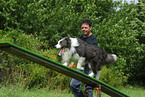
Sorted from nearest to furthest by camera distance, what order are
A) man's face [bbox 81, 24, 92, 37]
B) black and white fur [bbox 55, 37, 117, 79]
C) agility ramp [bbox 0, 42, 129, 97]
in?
agility ramp [bbox 0, 42, 129, 97], black and white fur [bbox 55, 37, 117, 79], man's face [bbox 81, 24, 92, 37]

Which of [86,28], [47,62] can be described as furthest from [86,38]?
[47,62]

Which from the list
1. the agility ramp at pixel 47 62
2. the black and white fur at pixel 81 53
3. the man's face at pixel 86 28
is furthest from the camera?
the man's face at pixel 86 28

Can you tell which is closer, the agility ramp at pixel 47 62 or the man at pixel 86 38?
the agility ramp at pixel 47 62

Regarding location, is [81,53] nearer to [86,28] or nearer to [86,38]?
[86,28]

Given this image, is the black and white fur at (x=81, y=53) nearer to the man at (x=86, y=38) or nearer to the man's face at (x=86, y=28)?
the man at (x=86, y=38)

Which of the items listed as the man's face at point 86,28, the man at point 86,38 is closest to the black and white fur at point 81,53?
the man at point 86,38

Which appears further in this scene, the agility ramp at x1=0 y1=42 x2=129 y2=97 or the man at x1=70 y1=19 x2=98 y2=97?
the man at x1=70 y1=19 x2=98 y2=97

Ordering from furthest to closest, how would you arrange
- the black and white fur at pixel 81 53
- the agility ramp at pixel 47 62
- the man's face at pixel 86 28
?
the man's face at pixel 86 28 < the black and white fur at pixel 81 53 < the agility ramp at pixel 47 62

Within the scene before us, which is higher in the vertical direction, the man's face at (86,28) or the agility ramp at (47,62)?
the man's face at (86,28)

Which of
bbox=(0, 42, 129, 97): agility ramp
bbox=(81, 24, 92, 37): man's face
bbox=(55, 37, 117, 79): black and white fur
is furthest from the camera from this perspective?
bbox=(81, 24, 92, 37): man's face

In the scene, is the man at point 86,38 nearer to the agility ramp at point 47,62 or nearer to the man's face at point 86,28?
the man's face at point 86,28

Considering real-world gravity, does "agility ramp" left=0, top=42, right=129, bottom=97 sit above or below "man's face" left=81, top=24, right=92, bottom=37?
below

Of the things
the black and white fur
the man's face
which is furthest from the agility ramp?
the man's face

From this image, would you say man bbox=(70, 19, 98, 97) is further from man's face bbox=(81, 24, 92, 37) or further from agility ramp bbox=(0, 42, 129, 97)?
agility ramp bbox=(0, 42, 129, 97)
